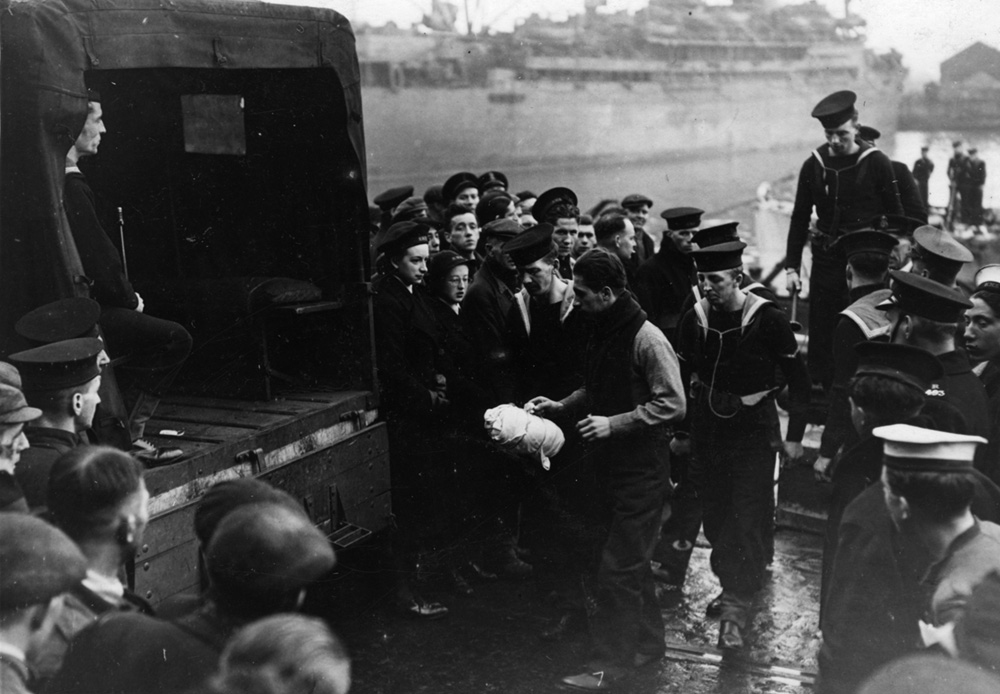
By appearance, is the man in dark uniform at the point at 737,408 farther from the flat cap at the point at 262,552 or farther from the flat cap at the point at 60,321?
the flat cap at the point at 60,321

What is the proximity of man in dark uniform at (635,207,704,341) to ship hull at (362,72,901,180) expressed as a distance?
10.8 meters

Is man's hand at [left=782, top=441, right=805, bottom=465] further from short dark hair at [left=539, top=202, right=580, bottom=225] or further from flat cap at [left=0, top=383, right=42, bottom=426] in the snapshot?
flat cap at [left=0, top=383, right=42, bottom=426]

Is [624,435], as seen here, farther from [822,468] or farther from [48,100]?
[48,100]

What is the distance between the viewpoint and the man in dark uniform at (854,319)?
455 cm

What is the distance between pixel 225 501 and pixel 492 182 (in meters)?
5.92

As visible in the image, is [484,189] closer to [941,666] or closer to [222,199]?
[222,199]

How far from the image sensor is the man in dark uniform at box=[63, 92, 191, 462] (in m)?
3.99

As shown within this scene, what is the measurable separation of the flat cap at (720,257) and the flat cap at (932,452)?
1.69 m

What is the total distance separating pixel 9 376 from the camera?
3.16 m

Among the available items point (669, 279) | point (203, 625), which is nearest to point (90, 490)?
point (203, 625)

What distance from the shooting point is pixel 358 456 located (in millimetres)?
5113

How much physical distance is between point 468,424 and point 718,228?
186 centimetres

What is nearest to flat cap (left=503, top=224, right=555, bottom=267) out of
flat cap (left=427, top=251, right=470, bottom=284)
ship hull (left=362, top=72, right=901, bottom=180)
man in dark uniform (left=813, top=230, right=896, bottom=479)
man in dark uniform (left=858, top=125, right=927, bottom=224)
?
flat cap (left=427, top=251, right=470, bottom=284)

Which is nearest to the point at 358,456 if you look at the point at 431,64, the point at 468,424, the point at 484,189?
the point at 468,424
